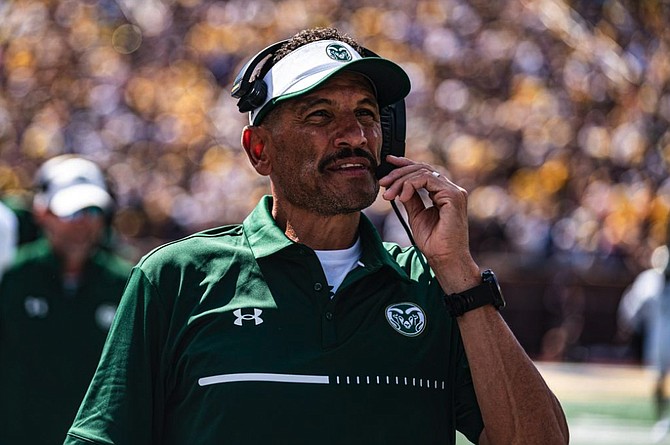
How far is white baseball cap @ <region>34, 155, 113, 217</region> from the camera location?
5.13 metres

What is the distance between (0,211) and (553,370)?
10.8 m

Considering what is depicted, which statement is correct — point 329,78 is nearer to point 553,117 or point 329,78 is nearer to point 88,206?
point 88,206

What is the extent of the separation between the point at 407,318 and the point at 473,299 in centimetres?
15

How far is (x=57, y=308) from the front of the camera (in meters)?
4.76

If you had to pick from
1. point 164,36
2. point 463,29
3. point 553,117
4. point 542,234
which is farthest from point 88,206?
point 164,36

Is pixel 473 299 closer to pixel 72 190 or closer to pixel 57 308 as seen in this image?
pixel 57 308

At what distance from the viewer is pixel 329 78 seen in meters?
2.58

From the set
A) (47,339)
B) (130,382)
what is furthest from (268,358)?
(47,339)

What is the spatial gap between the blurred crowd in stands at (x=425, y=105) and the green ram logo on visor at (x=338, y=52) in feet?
44.1

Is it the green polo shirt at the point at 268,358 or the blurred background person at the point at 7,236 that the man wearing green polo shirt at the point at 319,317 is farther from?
the blurred background person at the point at 7,236

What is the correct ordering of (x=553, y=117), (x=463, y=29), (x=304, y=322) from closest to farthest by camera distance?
1. (x=304, y=322)
2. (x=553, y=117)
3. (x=463, y=29)

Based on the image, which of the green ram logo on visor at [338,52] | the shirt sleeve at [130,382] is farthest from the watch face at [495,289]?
the shirt sleeve at [130,382]

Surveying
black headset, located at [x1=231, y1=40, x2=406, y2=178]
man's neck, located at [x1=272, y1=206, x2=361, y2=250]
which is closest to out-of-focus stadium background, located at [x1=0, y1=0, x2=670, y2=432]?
black headset, located at [x1=231, y1=40, x2=406, y2=178]

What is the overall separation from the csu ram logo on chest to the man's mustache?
32 centimetres
